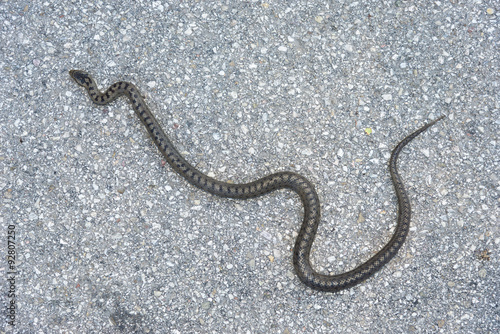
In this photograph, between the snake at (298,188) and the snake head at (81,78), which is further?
the snake head at (81,78)

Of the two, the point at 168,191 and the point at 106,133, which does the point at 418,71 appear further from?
the point at 106,133

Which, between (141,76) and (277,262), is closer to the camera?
(277,262)

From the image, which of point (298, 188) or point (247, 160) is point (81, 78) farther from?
point (298, 188)

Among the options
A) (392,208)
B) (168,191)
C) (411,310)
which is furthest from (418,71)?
(168,191)

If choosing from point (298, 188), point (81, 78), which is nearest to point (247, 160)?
point (298, 188)

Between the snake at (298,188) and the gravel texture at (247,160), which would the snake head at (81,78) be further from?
the gravel texture at (247,160)

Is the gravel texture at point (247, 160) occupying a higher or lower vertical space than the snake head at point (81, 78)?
lower

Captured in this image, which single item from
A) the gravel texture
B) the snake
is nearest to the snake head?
the snake

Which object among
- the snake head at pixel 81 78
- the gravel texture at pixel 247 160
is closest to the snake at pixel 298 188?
the snake head at pixel 81 78
